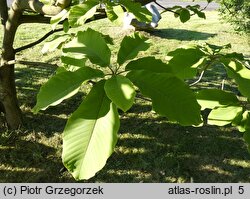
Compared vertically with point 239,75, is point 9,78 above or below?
below

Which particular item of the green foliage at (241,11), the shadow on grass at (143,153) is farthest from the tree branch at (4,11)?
the green foliage at (241,11)

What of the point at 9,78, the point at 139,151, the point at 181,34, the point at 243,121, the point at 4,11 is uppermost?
the point at 243,121

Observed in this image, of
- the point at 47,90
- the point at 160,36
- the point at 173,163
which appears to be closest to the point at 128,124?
the point at 173,163

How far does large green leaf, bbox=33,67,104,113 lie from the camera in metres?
0.86

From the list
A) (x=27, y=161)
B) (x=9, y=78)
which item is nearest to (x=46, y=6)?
(x=9, y=78)

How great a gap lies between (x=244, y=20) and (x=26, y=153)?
6.92m

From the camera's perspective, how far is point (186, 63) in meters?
1.23

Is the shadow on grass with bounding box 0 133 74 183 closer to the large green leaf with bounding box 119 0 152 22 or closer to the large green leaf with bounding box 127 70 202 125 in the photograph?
the large green leaf with bounding box 119 0 152 22

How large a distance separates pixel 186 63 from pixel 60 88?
533mm

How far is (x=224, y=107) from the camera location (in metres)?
1.27

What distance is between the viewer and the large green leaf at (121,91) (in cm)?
82

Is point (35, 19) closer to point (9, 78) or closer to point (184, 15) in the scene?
point (9, 78)

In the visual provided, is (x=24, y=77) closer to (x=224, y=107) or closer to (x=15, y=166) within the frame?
(x=15, y=166)

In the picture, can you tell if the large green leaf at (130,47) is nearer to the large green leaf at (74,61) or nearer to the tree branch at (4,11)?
the large green leaf at (74,61)
